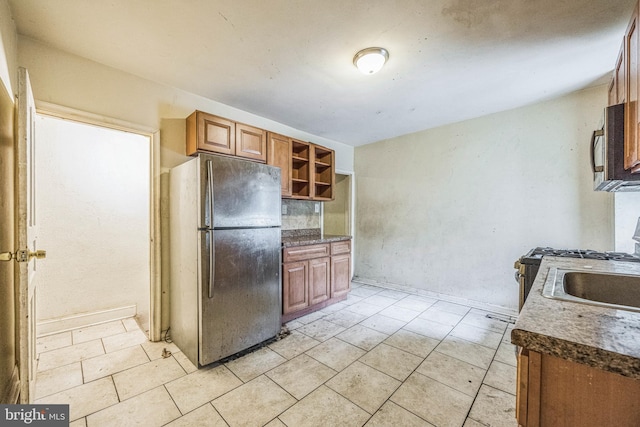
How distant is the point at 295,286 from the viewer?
117 inches

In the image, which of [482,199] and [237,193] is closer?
[237,193]

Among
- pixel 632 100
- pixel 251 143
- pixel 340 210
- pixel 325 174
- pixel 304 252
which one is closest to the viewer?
pixel 632 100

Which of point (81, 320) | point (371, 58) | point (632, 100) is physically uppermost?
point (371, 58)

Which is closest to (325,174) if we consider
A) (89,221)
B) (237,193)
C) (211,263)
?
(237,193)

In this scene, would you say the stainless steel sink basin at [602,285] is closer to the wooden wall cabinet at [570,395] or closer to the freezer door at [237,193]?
the wooden wall cabinet at [570,395]

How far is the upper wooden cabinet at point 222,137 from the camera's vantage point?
8.25 feet

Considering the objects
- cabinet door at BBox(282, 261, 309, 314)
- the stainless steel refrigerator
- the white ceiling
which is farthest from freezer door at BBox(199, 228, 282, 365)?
the white ceiling

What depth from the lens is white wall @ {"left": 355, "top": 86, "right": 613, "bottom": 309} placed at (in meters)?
2.76

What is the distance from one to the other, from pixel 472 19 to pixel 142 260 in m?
3.98

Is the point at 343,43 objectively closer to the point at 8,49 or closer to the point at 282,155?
the point at 282,155

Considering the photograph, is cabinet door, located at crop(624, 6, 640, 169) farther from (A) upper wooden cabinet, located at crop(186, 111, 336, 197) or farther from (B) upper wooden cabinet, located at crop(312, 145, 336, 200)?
(B) upper wooden cabinet, located at crop(312, 145, 336, 200)

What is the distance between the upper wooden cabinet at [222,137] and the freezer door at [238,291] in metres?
0.93

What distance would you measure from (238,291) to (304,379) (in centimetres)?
86

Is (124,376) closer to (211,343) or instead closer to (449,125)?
(211,343)
